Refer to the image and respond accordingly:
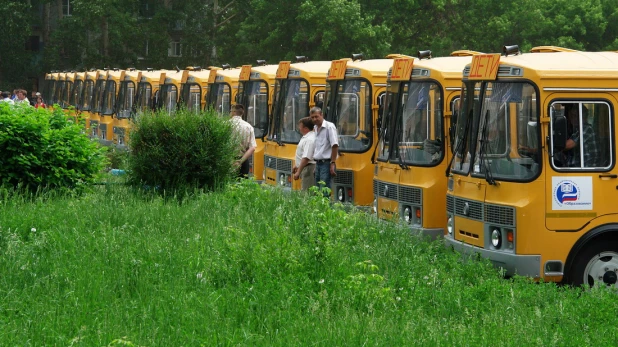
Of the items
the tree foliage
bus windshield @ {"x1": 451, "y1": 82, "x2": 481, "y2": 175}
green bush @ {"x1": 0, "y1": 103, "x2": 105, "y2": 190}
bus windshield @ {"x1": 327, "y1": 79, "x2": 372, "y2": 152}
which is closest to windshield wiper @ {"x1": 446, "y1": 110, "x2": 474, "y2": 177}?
bus windshield @ {"x1": 451, "y1": 82, "x2": 481, "y2": 175}

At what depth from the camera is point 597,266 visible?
1203cm

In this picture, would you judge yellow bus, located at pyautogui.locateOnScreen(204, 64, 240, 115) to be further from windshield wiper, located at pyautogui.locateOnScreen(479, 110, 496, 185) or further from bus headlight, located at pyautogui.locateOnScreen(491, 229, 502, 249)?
bus headlight, located at pyautogui.locateOnScreen(491, 229, 502, 249)

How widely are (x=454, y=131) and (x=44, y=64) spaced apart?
5630 centimetres

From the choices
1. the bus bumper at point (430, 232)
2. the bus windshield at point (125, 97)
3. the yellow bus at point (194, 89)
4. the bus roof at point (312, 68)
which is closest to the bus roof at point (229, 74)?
the yellow bus at point (194, 89)

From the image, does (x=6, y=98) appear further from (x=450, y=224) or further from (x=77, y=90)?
(x=450, y=224)

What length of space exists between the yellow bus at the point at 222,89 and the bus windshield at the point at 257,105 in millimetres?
1511

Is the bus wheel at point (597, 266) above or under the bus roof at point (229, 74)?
under

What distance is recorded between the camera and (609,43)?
56000mm

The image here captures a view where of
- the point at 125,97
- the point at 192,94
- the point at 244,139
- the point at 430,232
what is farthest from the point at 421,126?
the point at 125,97

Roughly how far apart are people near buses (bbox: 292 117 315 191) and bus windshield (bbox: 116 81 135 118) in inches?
761

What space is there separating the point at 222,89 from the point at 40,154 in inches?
441

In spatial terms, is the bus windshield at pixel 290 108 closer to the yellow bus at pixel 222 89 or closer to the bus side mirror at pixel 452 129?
the yellow bus at pixel 222 89

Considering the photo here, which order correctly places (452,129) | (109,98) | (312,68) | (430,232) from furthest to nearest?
(109,98) < (312,68) < (452,129) < (430,232)

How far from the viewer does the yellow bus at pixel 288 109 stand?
803 inches
